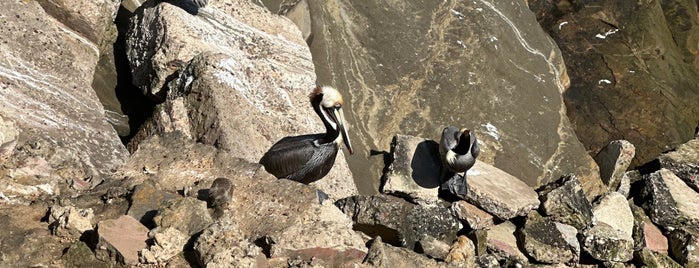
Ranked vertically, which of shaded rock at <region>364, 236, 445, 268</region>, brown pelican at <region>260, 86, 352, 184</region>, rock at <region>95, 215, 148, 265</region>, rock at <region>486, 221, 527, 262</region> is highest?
rock at <region>95, 215, 148, 265</region>

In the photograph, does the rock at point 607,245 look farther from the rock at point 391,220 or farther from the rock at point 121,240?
the rock at point 121,240

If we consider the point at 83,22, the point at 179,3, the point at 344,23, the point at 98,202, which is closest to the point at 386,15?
the point at 344,23

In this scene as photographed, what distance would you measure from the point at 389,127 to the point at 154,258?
493 centimetres

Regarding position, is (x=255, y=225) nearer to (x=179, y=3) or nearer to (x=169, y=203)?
(x=169, y=203)

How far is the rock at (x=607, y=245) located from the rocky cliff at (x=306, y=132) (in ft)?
0.06

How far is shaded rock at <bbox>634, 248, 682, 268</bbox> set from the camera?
311 inches

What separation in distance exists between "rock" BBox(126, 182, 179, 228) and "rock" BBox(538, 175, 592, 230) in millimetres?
4257

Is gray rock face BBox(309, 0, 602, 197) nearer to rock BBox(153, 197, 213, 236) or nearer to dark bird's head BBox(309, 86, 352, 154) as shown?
dark bird's head BBox(309, 86, 352, 154)

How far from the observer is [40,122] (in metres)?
5.53

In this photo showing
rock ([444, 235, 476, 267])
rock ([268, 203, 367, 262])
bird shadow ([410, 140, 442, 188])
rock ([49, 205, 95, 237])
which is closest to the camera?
rock ([49, 205, 95, 237])

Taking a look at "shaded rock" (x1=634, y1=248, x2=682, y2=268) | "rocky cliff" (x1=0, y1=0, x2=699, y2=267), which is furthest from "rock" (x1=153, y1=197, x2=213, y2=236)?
"shaded rock" (x1=634, y1=248, x2=682, y2=268)

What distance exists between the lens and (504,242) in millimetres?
7340

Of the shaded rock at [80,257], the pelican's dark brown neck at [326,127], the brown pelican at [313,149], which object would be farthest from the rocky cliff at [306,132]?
the pelican's dark brown neck at [326,127]

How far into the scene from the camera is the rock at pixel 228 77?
6352mm
